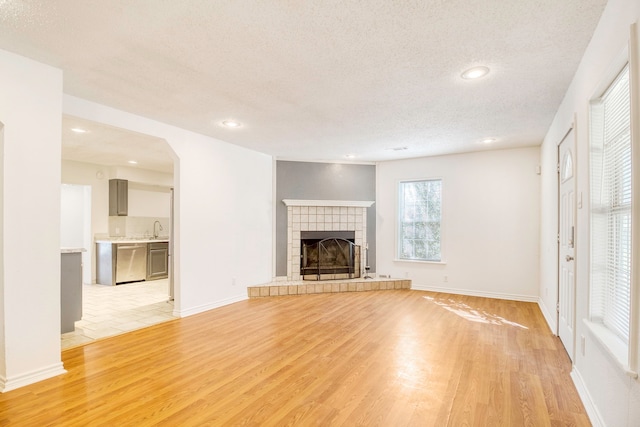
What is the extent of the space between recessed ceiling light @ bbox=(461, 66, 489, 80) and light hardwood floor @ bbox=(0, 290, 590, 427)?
247 centimetres

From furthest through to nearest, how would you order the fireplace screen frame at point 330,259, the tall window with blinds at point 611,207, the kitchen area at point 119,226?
the fireplace screen frame at point 330,259 → the kitchen area at point 119,226 → the tall window with blinds at point 611,207

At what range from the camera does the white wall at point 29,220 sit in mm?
2373

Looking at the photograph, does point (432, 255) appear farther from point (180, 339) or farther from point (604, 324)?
point (180, 339)

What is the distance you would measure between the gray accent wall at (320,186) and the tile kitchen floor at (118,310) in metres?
2.15

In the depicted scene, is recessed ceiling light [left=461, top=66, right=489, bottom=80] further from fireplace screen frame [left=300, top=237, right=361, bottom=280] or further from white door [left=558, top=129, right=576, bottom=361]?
fireplace screen frame [left=300, top=237, right=361, bottom=280]

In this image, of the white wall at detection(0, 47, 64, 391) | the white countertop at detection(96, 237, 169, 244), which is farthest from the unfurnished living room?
the white countertop at detection(96, 237, 169, 244)

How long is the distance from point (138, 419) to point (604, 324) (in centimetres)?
298

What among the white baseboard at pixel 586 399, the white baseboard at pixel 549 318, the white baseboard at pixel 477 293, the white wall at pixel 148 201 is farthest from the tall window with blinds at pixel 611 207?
the white wall at pixel 148 201

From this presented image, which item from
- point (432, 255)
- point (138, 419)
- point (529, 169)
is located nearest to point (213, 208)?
point (138, 419)

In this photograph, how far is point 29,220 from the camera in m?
2.49

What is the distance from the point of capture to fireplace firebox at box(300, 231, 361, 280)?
6199mm

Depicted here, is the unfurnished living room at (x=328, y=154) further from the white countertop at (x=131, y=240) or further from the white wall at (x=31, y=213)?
the white countertop at (x=131, y=240)

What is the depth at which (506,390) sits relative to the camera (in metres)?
2.38

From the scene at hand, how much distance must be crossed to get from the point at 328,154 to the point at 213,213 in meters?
2.29
